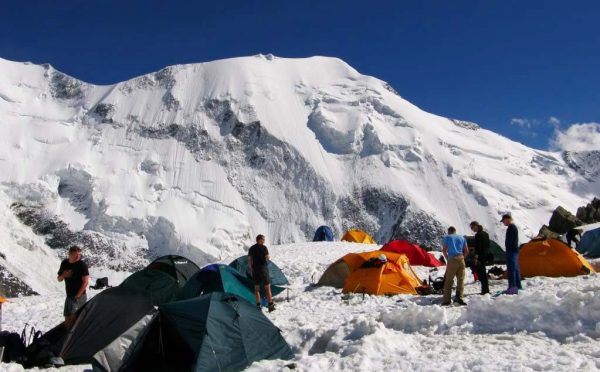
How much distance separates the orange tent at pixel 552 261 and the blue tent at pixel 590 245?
6229 mm

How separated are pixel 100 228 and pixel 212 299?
125125 millimetres

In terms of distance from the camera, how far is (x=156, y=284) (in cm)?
1742

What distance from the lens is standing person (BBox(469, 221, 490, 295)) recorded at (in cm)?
1445

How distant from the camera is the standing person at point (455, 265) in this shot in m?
13.3

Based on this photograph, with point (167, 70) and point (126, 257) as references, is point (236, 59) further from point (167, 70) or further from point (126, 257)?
point (126, 257)

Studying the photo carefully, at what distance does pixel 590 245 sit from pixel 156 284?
17739 millimetres

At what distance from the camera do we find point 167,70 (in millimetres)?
160750

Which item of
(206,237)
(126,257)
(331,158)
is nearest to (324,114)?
(331,158)

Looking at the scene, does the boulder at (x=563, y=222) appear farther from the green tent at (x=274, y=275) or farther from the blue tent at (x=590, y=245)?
the green tent at (x=274, y=275)

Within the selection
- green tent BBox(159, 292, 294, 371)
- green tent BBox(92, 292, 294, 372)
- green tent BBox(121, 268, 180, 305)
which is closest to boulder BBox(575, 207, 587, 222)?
green tent BBox(121, 268, 180, 305)

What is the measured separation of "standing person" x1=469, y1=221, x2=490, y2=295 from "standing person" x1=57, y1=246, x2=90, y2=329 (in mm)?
9626

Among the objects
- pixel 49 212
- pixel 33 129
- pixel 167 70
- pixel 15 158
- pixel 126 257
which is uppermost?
pixel 167 70

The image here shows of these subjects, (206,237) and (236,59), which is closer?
(206,237)

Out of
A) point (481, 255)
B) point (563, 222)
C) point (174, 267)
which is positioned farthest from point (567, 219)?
point (174, 267)
